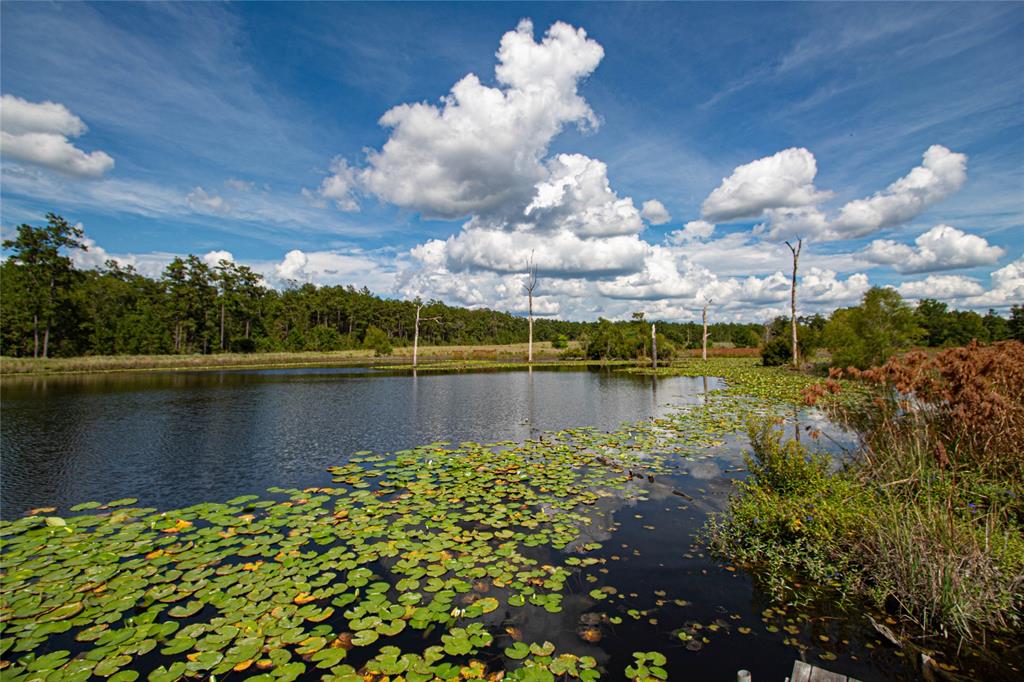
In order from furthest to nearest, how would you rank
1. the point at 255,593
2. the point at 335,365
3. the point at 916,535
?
the point at 335,365
the point at 255,593
the point at 916,535

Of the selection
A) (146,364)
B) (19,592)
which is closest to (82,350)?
(146,364)

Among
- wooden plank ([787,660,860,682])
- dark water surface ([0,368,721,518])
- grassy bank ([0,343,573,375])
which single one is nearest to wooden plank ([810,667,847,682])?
wooden plank ([787,660,860,682])

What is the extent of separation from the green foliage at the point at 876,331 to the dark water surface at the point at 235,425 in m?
8.98

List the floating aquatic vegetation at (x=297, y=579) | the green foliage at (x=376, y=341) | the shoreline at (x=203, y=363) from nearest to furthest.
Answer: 1. the floating aquatic vegetation at (x=297, y=579)
2. the shoreline at (x=203, y=363)
3. the green foliage at (x=376, y=341)

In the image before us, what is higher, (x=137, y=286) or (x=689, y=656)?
(x=137, y=286)

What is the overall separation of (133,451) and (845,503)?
59.2ft

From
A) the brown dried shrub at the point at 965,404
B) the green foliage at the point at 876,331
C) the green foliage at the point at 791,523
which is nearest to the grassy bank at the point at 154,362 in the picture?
the green foliage at the point at 876,331

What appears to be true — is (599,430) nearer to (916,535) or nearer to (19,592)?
(916,535)

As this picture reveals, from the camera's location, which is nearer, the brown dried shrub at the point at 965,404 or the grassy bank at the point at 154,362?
the brown dried shrub at the point at 965,404

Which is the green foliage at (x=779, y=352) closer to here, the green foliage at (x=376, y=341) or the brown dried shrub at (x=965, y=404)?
the brown dried shrub at (x=965, y=404)

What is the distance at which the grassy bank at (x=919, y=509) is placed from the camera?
4.94m

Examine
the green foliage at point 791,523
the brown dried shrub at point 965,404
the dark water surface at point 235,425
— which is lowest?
the dark water surface at point 235,425

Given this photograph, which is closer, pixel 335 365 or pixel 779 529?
pixel 779 529

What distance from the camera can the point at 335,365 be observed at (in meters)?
54.0
